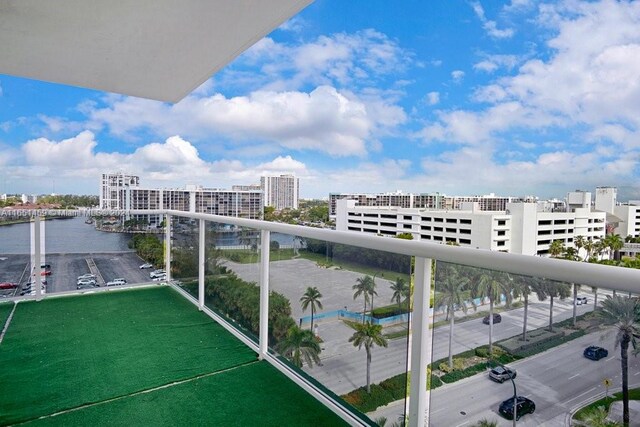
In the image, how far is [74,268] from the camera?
4012mm

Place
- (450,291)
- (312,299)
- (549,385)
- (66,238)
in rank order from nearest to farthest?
1. (549,385)
2. (450,291)
3. (312,299)
4. (66,238)

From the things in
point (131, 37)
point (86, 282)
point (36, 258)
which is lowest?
point (86, 282)

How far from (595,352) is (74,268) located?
4496mm

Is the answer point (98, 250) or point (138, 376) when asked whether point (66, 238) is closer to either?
point (98, 250)

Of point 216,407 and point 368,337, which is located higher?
point 368,337

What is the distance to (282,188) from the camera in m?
17.5

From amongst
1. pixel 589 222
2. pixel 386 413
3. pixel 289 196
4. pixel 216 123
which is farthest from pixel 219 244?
pixel 216 123

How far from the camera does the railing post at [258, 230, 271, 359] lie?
2.39 metres

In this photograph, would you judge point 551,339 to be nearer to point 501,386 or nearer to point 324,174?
point 501,386

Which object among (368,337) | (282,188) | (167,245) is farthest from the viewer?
(282,188)

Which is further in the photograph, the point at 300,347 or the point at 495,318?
the point at 300,347

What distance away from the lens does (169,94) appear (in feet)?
14.3

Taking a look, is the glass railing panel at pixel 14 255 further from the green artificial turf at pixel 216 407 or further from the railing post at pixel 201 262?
the green artificial turf at pixel 216 407

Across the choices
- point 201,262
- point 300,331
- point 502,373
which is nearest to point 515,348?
point 502,373
